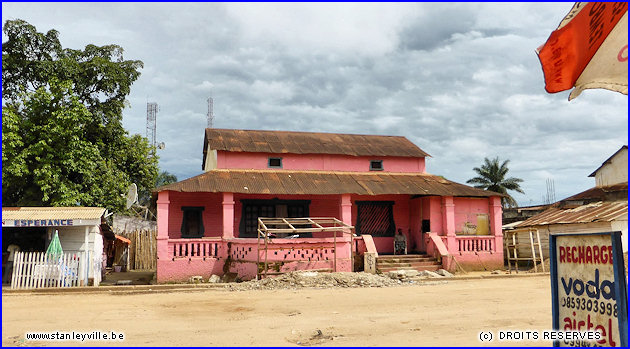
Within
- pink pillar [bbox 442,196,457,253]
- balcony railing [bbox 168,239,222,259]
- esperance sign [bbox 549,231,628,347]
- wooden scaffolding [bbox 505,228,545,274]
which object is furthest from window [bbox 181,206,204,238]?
esperance sign [bbox 549,231,628,347]

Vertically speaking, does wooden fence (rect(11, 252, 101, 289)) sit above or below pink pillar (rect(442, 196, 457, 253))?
below

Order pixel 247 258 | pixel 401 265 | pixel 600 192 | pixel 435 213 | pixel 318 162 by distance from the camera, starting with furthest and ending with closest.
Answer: pixel 600 192
pixel 318 162
pixel 435 213
pixel 401 265
pixel 247 258

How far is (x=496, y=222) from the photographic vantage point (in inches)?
787

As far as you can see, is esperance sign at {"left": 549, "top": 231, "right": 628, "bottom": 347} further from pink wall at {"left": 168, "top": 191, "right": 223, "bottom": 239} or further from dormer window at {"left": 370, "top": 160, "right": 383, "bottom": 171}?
dormer window at {"left": 370, "top": 160, "right": 383, "bottom": 171}

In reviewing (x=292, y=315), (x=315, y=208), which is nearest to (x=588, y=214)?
(x=315, y=208)

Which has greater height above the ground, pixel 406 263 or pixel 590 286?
pixel 590 286

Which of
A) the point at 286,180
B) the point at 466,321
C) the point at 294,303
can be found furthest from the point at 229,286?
the point at 466,321

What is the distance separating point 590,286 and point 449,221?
15440 millimetres

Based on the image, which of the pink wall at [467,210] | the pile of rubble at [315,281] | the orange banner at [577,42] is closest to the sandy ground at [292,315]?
the pile of rubble at [315,281]

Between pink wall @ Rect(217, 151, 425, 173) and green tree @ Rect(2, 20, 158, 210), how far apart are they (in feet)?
22.2

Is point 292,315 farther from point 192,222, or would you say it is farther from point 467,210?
point 467,210

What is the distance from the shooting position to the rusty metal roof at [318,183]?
18.1 meters

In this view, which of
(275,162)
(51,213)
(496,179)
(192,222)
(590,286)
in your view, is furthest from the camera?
(496,179)

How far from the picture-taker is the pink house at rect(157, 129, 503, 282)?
→ 16.8m
